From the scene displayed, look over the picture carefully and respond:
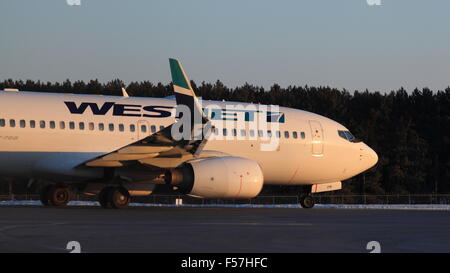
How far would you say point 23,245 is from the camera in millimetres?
12461

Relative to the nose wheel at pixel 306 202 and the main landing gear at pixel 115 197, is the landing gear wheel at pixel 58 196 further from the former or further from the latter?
the nose wheel at pixel 306 202

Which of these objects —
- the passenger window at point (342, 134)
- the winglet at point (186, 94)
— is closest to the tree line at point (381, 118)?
the passenger window at point (342, 134)

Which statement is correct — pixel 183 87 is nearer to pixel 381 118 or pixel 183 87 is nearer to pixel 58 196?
pixel 58 196

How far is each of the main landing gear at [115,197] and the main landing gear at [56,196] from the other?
276cm

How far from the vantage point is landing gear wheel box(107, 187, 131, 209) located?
85.0 ft

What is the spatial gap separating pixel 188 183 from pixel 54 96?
5.70m

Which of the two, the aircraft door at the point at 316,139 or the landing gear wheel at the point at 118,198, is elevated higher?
the aircraft door at the point at 316,139

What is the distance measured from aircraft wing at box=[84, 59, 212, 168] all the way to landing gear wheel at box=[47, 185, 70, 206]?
2.88m

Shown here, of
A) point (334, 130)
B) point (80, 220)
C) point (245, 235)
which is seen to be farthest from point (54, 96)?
point (245, 235)

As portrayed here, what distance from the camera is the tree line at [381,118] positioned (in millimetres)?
64062

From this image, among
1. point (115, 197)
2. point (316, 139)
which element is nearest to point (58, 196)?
point (115, 197)

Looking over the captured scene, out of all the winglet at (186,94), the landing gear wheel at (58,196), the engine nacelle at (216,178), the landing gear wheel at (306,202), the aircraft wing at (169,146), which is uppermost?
the winglet at (186,94)

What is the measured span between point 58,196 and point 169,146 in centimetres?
510

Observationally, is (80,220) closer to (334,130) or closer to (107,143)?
(107,143)
